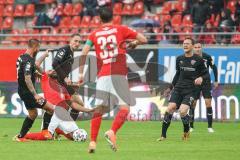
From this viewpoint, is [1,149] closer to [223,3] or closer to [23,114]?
[23,114]

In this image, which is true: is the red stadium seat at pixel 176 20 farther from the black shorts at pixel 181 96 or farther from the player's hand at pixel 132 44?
the player's hand at pixel 132 44

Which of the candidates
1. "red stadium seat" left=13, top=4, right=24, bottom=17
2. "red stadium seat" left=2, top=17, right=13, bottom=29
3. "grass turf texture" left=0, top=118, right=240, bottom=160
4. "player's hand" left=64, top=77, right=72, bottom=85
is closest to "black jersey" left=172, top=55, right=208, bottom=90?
"grass turf texture" left=0, top=118, right=240, bottom=160

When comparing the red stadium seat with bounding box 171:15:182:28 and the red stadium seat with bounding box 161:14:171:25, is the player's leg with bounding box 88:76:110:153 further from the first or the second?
the red stadium seat with bounding box 161:14:171:25

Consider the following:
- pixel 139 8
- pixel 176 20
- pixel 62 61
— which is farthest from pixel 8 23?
pixel 62 61

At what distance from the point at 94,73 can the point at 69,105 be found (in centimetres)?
976

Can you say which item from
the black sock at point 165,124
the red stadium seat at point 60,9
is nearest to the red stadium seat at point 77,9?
the red stadium seat at point 60,9

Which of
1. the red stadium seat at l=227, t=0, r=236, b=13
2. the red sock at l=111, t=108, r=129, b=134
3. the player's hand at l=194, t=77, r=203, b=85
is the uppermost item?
the red stadium seat at l=227, t=0, r=236, b=13

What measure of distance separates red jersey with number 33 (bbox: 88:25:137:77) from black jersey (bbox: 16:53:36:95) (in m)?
3.26

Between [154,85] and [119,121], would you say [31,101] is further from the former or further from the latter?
[154,85]

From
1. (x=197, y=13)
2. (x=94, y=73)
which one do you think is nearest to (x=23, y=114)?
(x=94, y=73)

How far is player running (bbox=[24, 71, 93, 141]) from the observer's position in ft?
Answer: 57.5

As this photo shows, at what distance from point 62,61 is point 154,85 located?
8172mm

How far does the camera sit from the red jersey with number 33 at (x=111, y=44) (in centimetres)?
1423

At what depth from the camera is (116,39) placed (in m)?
14.2
